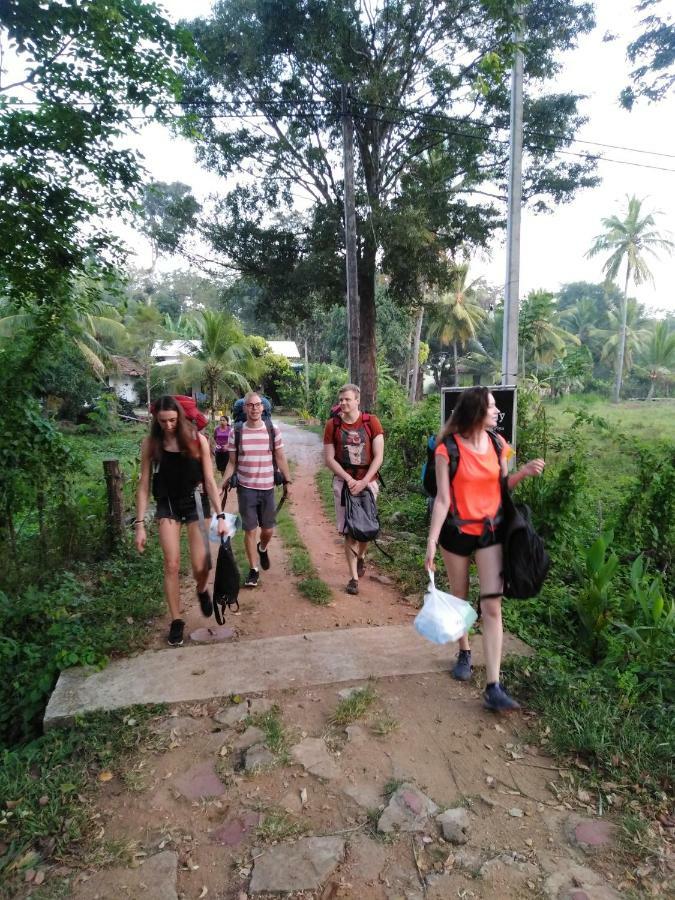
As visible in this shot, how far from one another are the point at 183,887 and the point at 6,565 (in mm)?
3841

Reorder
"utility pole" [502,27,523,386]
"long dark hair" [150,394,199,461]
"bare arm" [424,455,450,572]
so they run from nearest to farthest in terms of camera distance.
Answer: "bare arm" [424,455,450,572]
"long dark hair" [150,394,199,461]
"utility pole" [502,27,523,386]

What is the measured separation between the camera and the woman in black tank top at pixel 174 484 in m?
3.68

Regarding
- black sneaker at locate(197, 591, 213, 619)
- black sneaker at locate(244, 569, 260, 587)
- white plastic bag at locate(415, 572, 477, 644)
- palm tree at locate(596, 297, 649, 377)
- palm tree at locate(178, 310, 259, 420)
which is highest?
palm tree at locate(596, 297, 649, 377)

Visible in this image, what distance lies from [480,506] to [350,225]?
8.99 m

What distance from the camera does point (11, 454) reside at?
482 cm

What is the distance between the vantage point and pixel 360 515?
4.55 meters

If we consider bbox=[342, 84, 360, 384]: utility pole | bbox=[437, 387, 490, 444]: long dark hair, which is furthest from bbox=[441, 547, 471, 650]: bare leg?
bbox=[342, 84, 360, 384]: utility pole

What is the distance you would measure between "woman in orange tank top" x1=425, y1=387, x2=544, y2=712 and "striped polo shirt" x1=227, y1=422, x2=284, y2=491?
208 centimetres

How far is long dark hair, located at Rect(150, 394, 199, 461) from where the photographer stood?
3.65 metres

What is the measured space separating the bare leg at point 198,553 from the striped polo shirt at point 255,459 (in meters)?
0.95

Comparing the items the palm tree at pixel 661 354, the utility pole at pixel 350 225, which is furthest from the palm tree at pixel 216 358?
the palm tree at pixel 661 354

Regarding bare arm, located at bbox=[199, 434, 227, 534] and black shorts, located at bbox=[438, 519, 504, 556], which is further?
bare arm, located at bbox=[199, 434, 227, 534]

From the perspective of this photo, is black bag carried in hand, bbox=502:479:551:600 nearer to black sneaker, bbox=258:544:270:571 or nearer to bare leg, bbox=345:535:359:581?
bare leg, bbox=345:535:359:581

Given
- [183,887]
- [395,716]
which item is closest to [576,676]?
[395,716]
